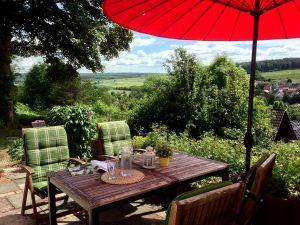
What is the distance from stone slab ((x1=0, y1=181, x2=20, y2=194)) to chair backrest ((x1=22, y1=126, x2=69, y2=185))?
4.12 feet

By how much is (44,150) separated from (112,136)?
123cm

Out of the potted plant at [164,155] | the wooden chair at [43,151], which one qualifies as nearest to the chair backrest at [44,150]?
the wooden chair at [43,151]

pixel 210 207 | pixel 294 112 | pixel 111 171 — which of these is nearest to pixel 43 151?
pixel 111 171

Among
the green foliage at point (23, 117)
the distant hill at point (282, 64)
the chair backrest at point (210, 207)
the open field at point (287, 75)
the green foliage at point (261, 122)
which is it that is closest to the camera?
the chair backrest at point (210, 207)

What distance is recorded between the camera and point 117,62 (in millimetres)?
16250

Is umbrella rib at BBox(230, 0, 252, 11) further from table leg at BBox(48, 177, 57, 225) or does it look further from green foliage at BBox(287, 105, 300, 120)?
green foliage at BBox(287, 105, 300, 120)

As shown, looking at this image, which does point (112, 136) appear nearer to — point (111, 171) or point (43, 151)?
point (43, 151)

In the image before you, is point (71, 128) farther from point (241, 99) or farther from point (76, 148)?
point (241, 99)

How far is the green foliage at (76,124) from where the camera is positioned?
688 cm

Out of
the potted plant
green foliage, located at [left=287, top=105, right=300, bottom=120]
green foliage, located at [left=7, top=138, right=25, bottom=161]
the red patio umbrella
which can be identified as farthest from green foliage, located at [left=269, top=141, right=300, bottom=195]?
green foliage, located at [left=287, top=105, right=300, bottom=120]

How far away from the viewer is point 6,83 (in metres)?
12.7

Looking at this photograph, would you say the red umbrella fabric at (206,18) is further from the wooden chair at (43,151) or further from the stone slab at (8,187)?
the stone slab at (8,187)

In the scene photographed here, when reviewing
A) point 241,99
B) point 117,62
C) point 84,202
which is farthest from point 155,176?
point 117,62

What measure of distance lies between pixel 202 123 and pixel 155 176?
9041mm
